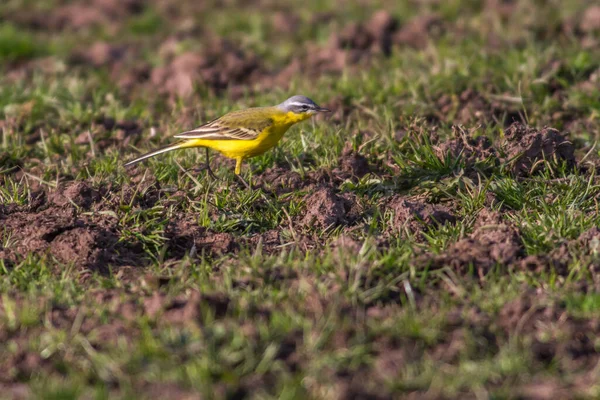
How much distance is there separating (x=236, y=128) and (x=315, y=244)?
1515 millimetres

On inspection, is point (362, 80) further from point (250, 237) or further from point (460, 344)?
point (460, 344)

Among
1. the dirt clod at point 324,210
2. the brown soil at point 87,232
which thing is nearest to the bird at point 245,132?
the brown soil at point 87,232

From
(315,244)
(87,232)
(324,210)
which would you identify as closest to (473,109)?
(324,210)

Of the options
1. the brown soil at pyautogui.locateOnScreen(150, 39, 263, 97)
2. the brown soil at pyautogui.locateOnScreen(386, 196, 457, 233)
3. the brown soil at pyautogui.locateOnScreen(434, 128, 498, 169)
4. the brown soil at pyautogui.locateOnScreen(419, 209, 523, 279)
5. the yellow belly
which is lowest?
the brown soil at pyautogui.locateOnScreen(150, 39, 263, 97)

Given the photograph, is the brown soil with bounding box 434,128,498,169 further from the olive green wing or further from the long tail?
the long tail

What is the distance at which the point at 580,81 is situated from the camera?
895 centimetres

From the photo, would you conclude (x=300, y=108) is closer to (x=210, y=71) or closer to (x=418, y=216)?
(x=418, y=216)

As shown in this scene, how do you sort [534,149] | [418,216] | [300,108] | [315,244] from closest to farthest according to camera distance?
[315,244]
[418,216]
[534,149]
[300,108]

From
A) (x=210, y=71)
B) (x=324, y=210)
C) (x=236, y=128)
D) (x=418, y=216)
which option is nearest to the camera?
(x=418, y=216)

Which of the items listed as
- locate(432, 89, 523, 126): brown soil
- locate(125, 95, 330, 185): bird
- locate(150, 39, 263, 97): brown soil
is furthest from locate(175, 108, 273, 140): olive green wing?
locate(150, 39, 263, 97): brown soil

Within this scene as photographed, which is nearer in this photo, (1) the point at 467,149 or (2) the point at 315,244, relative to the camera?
(2) the point at 315,244

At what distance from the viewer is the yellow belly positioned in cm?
720

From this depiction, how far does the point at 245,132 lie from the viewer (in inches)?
283

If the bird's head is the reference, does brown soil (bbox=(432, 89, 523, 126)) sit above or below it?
below
